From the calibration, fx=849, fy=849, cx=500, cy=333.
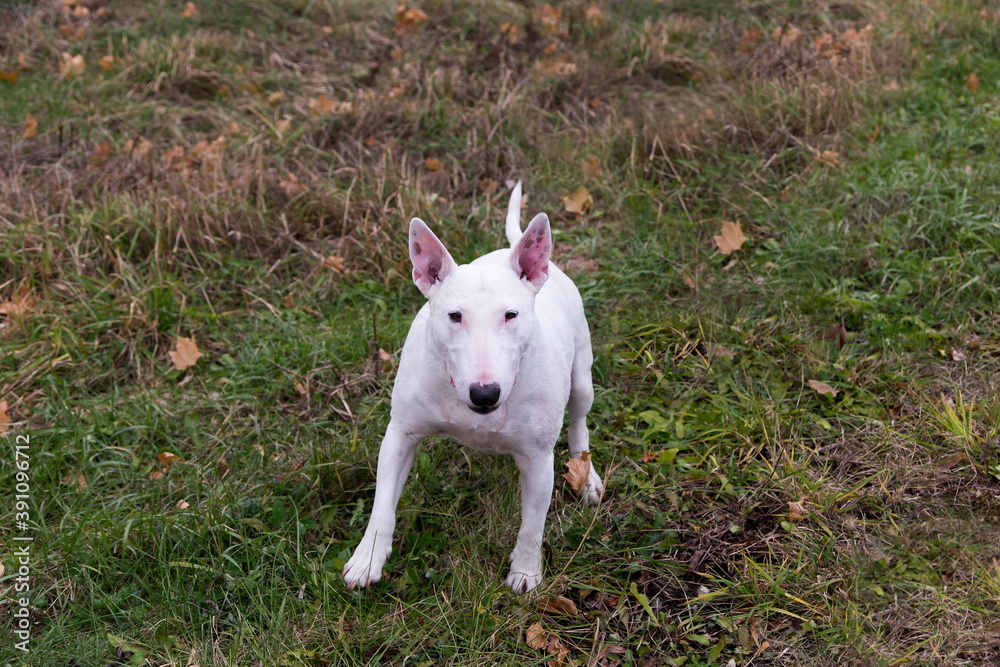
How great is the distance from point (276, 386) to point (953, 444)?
3066 millimetres

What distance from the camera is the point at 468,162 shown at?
584 centimetres

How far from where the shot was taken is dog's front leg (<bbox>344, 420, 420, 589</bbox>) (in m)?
3.00

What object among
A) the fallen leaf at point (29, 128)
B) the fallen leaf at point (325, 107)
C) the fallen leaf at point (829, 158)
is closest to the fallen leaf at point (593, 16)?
the fallen leaf at point (325, 107)

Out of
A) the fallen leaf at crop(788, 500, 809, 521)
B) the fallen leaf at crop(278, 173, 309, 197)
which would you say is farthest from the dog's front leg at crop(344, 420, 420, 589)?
the fallen leaf at crop(278, 173, 309, 197)

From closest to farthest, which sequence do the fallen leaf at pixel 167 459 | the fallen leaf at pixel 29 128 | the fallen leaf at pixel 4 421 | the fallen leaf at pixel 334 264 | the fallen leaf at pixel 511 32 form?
1. the fallen leaf at pixel 167 459
2. the fallen leaf at pixel 4 421
3. the fallen leaf at pixel 334 264
4. the fallen leaf at pixel 29 128
5. the fallen leaf at pixel 511 32

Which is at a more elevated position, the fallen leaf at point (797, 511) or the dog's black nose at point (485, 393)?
the dog's black nose at point (485, 393)

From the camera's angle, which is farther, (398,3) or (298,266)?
(398,3)

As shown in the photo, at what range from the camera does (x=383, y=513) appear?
2.99m

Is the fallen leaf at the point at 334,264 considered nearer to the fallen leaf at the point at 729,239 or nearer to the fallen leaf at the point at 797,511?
the fallen leaf at the point at 729,239

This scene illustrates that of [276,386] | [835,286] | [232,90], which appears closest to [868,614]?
[835,286]

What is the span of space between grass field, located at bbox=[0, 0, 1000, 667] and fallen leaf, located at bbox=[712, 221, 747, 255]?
0.03 metres

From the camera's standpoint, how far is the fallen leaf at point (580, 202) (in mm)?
5457

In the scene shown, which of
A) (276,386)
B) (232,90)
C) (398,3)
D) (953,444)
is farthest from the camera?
(398,3)

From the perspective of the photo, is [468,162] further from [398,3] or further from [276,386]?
[398,3]
